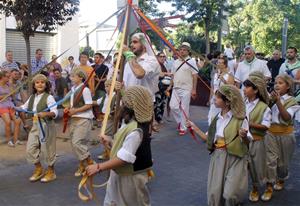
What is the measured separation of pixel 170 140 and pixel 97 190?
137 inches

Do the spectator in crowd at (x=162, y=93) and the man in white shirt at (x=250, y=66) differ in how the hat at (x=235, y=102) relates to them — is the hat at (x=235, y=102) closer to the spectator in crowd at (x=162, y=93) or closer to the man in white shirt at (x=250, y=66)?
the man in white shirt at (x=250, y=66)

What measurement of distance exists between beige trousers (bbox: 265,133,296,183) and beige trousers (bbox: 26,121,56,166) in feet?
9.44

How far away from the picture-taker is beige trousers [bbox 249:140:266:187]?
16.7 feet

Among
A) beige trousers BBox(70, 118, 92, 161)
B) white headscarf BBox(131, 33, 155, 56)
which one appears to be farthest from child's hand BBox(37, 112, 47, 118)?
white headscarf BBox(131, 33, 155, 56)

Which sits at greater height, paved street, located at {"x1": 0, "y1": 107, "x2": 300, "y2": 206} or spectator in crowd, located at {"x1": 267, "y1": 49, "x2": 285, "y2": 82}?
spectator in crowd, located at {"x1": 267, "y1": 49, "x2": 285, "y2": 82}

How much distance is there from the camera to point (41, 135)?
5.95 metres

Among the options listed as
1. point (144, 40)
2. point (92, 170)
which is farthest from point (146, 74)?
point (92, 170)

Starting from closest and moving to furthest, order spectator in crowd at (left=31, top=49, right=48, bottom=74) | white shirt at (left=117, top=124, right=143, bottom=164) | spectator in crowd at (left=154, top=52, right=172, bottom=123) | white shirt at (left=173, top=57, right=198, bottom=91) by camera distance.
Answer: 1. white shirt at (left=117, top=124, right=143, bottom=164)
2. white shirt at (left=173, top=57, right=198, bottom=91)
3. spectator in crowd at (left=154, top=52, right=172, bottom=123)
4. spectator in crowd at (left=31, top=49, right=48, bottom=74)

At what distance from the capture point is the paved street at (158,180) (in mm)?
5246

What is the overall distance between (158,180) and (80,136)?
1241 mm

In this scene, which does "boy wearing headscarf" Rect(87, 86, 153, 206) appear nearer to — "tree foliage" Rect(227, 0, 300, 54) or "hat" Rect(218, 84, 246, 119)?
"hat" Rect(218, 84, 246, 119)

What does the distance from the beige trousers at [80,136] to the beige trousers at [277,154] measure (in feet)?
8.04

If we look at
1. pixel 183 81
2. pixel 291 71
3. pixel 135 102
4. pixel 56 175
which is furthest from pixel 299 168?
pixel 135 102

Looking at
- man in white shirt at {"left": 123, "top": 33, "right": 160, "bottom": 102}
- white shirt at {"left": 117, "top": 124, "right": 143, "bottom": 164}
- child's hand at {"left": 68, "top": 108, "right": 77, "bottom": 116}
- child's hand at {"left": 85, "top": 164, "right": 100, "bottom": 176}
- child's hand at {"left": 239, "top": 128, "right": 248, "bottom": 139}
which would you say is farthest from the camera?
child's hand at {"left": 68, "top": 108, "right": 77, "bottom": 116}
